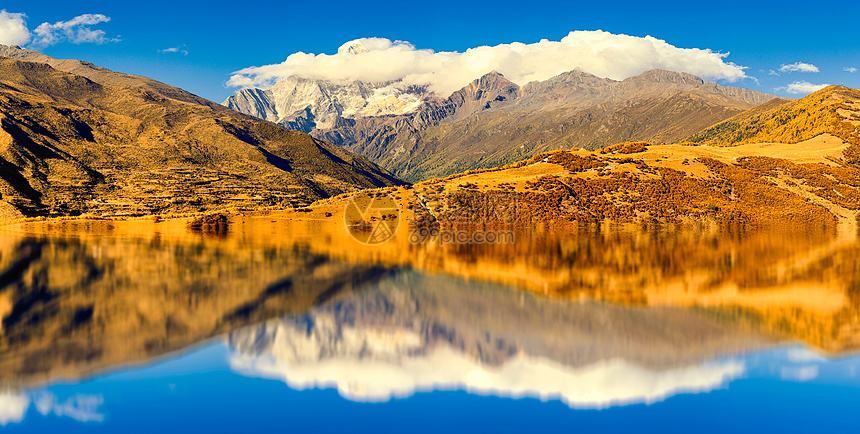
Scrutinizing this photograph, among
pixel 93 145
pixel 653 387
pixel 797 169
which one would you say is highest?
pixel 93 145

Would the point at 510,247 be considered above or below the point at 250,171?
below

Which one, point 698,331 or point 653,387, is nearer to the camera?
point 653,387

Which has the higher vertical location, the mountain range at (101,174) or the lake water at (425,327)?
the mountain range at (101,174)

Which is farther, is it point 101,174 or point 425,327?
point 101,174

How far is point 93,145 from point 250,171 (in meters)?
54.7

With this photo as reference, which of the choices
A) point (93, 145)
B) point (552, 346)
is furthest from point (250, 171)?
point (552, 346)

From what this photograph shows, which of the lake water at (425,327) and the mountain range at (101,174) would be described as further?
the mountain range at (101,174)

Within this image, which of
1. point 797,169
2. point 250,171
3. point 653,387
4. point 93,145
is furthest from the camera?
point 250,171

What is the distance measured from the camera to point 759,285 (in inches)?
890

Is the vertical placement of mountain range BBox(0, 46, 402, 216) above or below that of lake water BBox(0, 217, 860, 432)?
above

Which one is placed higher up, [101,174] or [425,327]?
[101,174]

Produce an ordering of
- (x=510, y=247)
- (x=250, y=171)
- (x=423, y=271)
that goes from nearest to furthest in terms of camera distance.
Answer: (x=423, y=271), (x=510, y=247), (x=250, y=171)

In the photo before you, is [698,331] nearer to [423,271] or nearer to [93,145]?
[423,271]

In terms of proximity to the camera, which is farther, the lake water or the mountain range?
the mountain range
